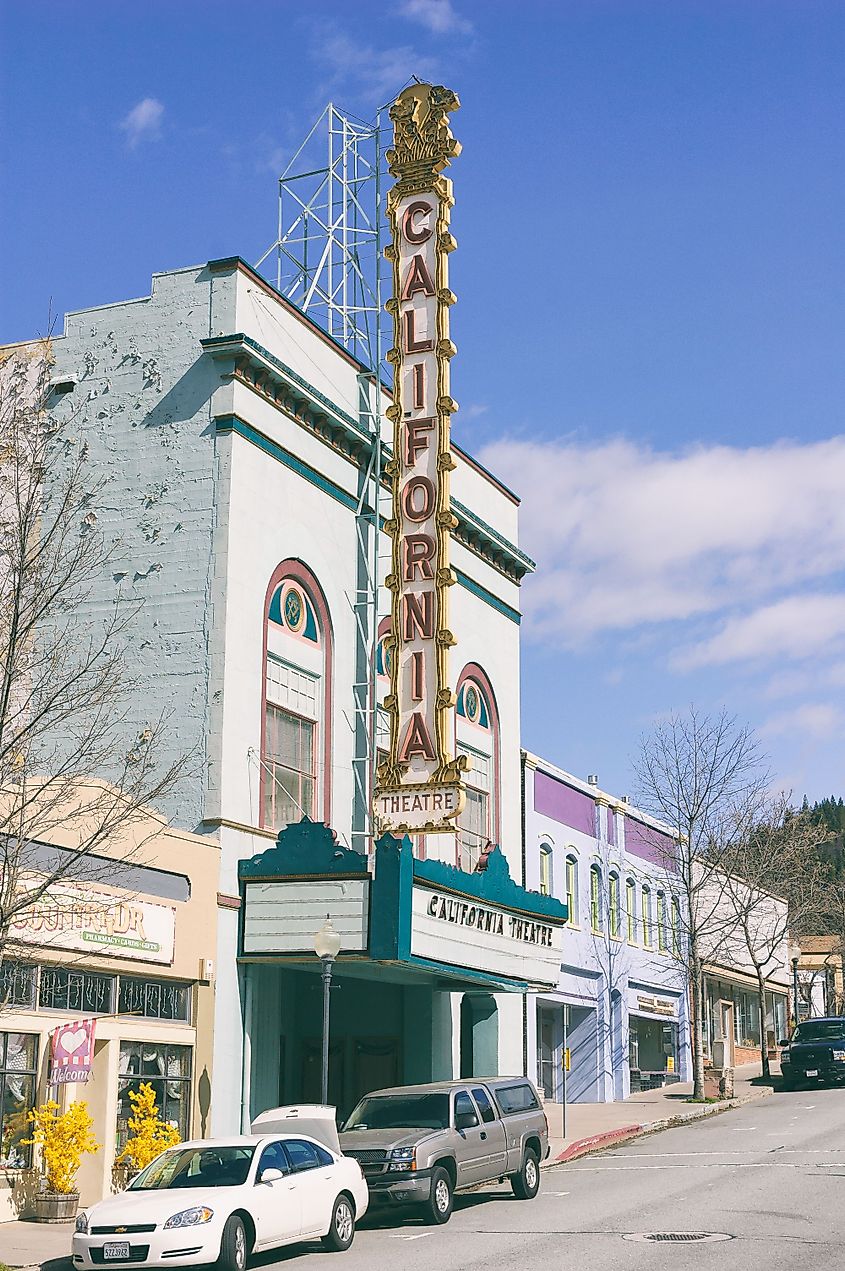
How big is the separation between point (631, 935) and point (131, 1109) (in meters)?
28.7

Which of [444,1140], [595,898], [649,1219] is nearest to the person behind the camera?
[649,1219]

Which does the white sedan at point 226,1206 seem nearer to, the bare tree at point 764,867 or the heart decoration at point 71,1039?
the heart decoration at point 71,1039

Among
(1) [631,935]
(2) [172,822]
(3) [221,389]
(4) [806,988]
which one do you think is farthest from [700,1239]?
(4) [806,988]

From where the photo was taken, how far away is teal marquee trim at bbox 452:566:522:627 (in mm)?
34281

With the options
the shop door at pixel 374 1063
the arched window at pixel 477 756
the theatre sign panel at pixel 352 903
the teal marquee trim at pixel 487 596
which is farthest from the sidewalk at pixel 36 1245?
the teal marquee trim at pixel 487 596

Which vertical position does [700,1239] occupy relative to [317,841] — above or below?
below

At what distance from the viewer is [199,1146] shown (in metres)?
17.4

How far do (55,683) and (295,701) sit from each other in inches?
301

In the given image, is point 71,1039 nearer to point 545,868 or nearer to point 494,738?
point 494,738

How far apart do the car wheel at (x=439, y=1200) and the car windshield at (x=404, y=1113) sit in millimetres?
858

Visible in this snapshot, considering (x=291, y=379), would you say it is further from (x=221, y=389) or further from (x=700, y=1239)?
(x=700, y=1239)

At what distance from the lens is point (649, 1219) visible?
18953 millimetres

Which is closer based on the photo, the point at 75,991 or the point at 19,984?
the point at 19,984

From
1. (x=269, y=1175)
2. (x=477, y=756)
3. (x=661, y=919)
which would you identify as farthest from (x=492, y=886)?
(x=661, y=919)
